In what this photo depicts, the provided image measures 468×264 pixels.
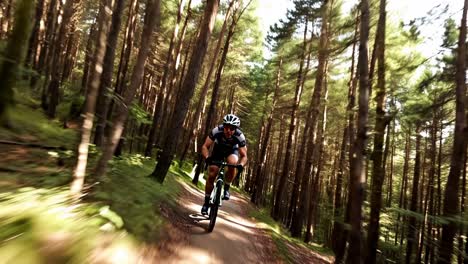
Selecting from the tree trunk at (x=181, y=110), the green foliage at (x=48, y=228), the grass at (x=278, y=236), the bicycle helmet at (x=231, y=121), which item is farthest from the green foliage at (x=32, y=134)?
the grass at (x=278, y=236)

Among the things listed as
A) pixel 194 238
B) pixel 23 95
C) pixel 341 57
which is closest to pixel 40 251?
pixel 194 238

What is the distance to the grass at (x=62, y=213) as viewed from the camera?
340 cm

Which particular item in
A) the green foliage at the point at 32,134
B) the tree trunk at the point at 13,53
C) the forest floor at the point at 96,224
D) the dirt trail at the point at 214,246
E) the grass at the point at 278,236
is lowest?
the grass at the point at 278,236

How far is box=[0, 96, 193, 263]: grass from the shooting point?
3398mm

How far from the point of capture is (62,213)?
13.7 feet

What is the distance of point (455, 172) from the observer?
995 centimetres

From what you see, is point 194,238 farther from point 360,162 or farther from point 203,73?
point 203,73

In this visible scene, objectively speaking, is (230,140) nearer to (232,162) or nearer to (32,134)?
(232,162)

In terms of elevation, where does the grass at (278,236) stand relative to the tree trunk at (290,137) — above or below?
below

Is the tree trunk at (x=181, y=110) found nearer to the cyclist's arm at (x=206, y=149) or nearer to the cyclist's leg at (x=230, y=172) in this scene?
Result: the cyclist's arm at (x=206, y=149)

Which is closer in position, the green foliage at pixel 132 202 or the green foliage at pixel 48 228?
the green foliage at pixel 48 228

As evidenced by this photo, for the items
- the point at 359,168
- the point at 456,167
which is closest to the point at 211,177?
the point at 359,168

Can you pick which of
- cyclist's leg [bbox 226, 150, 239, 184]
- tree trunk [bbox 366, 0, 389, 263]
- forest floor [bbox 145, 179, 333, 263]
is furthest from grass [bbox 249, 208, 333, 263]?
cyclist's leg [bbox 226, 150, 239, 184]

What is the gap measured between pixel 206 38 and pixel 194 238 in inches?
284
